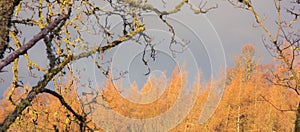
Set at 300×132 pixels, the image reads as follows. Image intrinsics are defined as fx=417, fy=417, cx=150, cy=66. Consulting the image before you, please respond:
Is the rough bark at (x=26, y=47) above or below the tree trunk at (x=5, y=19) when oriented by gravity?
below

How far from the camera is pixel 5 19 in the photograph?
2.11m

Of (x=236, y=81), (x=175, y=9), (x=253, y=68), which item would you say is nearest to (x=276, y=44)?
(x=175, y=9)

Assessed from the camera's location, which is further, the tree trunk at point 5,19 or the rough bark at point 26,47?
the tree trunk at point 5,19

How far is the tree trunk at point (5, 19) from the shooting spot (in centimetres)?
203

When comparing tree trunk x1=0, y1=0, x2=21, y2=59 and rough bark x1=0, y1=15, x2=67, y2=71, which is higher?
tree trunk x1=0, y1=0, x2=21, y2=59

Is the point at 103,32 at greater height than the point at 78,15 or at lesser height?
lesser

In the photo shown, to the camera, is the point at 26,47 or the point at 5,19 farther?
the point at 5,19

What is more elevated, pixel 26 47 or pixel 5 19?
pixel 5 19

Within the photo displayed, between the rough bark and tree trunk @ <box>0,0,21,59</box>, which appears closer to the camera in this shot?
the rough bark

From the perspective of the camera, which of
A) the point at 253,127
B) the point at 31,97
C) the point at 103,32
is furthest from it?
the point at 253,127

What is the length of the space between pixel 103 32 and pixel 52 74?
1.31 metres

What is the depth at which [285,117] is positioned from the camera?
26469mm

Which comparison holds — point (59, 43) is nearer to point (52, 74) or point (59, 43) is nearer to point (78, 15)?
point (78, 15)

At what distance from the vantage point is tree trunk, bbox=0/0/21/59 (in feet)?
6.66
